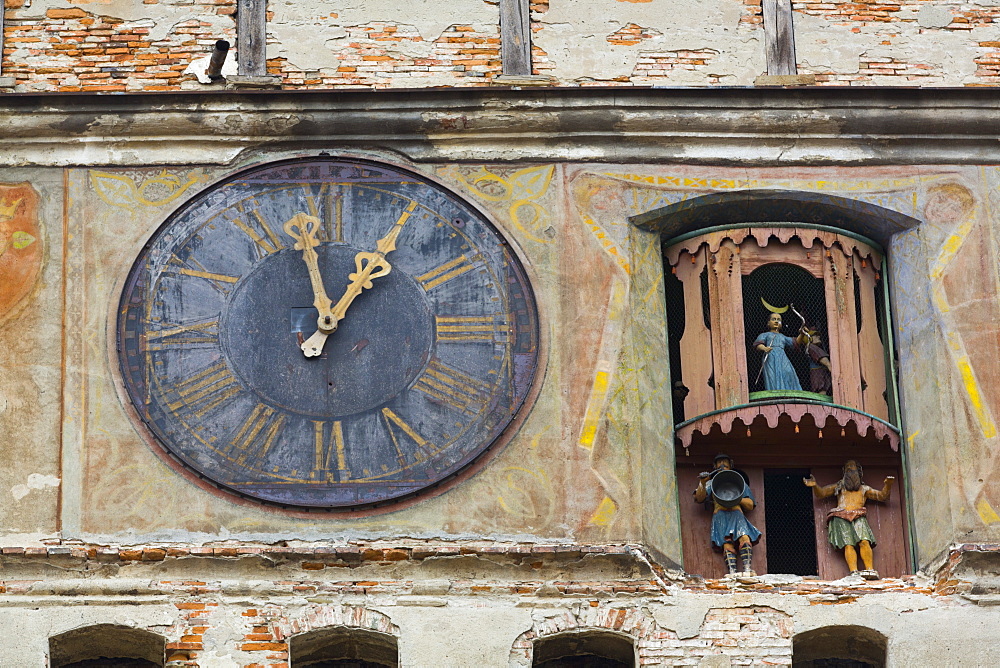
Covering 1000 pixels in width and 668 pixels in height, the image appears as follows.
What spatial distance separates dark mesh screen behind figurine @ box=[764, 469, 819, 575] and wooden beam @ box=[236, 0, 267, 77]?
4.08 metres

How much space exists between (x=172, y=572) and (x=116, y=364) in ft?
4.60

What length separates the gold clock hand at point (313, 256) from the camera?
18094mm

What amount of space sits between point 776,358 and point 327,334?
2.75 metres

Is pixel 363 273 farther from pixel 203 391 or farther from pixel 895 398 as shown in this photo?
pixel 895 398

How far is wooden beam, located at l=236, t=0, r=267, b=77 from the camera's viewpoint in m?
18.9

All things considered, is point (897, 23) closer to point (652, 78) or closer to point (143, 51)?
point (652, 78)

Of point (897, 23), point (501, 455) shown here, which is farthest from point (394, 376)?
point (897, 23)

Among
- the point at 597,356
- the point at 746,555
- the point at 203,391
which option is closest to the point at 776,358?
the point at 597,356

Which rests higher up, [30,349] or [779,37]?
[779,37]

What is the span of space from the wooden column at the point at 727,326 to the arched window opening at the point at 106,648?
374 cm

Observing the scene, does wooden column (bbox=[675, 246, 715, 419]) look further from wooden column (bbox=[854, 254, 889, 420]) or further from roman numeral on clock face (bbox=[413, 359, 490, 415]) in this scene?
roman numeral on clock face (bbox=[413, 359, 490, 415])

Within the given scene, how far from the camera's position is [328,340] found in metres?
18.1

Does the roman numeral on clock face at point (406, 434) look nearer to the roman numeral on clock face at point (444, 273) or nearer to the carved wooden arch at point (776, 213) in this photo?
the roman numeral on clock face at point (444, 273)

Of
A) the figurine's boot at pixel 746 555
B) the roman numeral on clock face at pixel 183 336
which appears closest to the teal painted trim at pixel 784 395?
the figurine's boot at pixel 746 555
